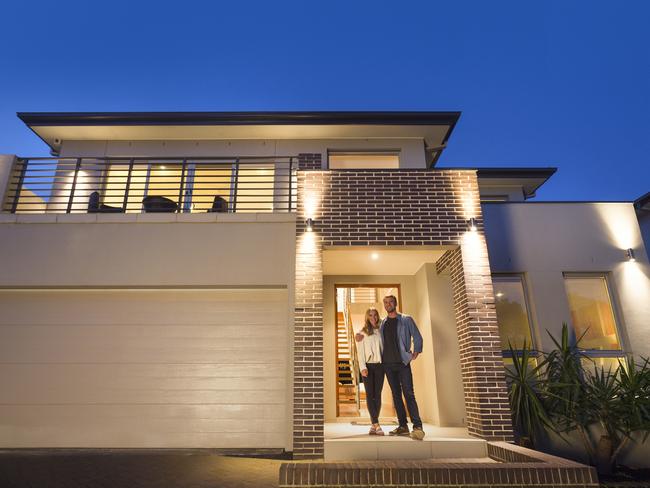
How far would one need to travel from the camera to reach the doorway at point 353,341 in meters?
8.34

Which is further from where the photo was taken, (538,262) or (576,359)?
(538,262)

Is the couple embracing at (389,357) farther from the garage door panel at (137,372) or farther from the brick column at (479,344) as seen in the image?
the garage door panel at (137,372)

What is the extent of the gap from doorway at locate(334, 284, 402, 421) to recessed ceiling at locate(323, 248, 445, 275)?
0.40m

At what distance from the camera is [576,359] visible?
6641 millimetres

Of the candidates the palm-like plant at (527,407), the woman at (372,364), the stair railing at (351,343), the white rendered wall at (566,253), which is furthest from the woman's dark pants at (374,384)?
the white rendered wall at (566,253)

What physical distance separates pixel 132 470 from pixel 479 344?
487 centimetres

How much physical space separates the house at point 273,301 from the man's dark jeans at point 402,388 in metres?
0.93

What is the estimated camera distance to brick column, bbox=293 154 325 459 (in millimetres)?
5562

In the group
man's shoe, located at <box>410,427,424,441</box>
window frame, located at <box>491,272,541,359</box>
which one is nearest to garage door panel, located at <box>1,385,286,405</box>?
man's shoe, located at <box>410,427,424,441</box>

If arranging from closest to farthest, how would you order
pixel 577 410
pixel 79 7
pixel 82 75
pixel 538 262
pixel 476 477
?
pixel 476 477
pixel 577 410
pixel 538 262
pixel 79 7
pixel 82 75

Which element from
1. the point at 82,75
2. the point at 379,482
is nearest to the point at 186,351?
the point at 379,482

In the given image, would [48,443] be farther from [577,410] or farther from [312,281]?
[577,410]

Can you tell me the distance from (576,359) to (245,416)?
531 centimetres

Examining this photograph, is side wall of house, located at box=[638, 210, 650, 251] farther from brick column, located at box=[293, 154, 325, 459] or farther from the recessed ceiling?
brick column, located at box=[293, 154, 325, 459]
